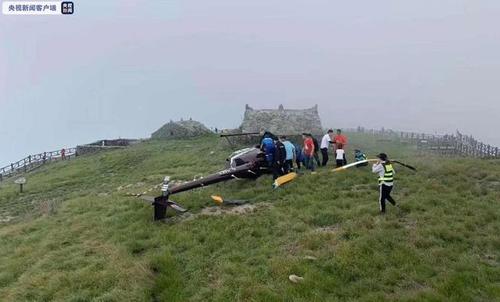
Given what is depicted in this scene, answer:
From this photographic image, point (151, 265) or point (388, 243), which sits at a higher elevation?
point (388, 243)

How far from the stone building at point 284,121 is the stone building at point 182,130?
55.8 feet

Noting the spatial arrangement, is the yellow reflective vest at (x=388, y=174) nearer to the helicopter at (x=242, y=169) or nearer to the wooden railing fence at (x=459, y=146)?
the helicopter at (x=242, y=169)

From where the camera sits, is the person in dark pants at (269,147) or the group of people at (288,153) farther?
the group of people at (288,153)

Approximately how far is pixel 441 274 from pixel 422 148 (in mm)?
25767

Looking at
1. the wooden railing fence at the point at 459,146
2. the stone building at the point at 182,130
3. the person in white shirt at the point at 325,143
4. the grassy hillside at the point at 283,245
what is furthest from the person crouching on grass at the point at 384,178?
the stone building at the point at 182,130

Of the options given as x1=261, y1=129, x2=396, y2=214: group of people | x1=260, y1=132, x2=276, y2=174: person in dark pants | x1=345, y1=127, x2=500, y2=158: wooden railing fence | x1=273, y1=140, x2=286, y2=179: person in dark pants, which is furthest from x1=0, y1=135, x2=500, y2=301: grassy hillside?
x1=345, y1=127, x2=500, y2=158: wooden railing fence

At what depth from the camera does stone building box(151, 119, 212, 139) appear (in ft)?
155

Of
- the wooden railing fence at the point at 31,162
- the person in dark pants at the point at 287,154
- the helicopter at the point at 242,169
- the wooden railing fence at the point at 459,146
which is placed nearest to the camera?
the helicopter at the point at 242,169

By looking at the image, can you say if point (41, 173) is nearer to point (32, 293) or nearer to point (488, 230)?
point (32, 293)

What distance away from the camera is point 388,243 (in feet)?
36.8

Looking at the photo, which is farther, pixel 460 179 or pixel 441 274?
pixel 460 179

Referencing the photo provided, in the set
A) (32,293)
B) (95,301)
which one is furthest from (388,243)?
(32,293)

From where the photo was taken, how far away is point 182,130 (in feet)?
157

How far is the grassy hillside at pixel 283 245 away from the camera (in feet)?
32.2
